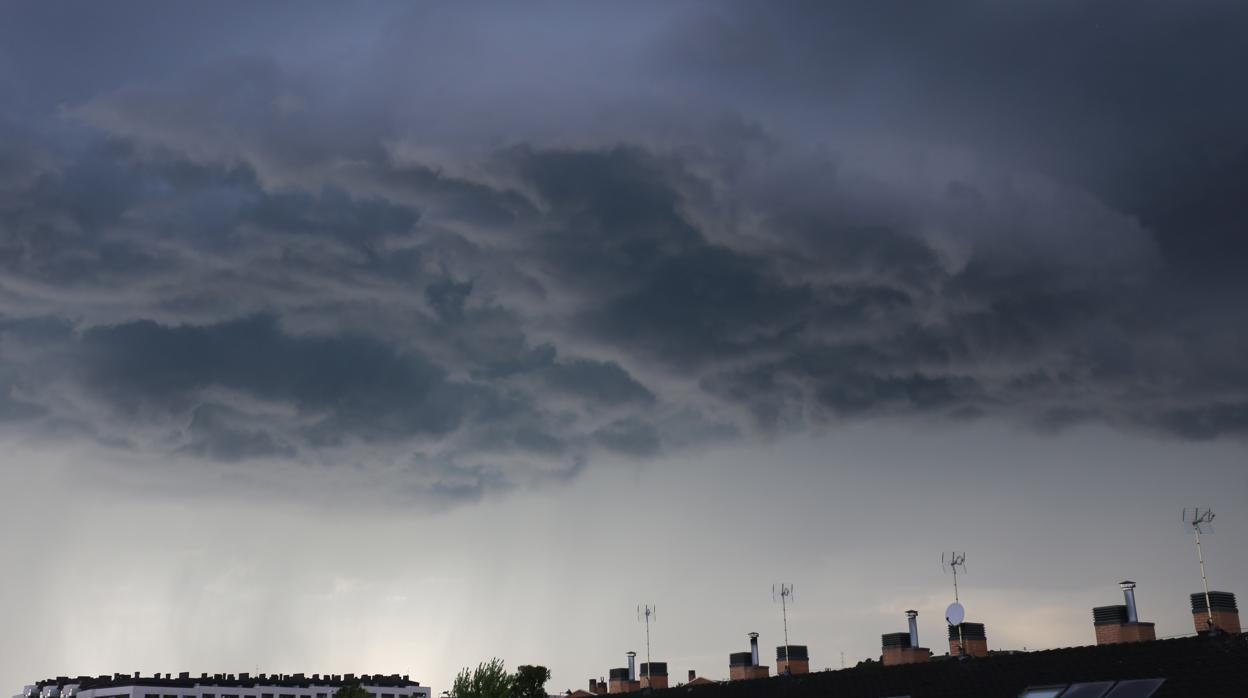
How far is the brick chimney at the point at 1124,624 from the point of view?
144 feet

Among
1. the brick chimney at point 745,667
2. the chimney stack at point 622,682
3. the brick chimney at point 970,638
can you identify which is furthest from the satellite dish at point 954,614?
→ the chimney stack at point 622,682

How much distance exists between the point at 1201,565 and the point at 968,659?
33.8ft

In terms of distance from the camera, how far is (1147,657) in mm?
40781

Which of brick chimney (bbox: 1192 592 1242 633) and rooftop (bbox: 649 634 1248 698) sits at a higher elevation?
brick chimney (bbox: 1192 592 1242 633)

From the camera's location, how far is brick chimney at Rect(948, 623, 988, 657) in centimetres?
4984

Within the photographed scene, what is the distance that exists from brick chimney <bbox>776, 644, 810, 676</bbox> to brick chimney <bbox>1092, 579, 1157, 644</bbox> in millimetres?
18548

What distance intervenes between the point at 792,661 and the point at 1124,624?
65.6 ft

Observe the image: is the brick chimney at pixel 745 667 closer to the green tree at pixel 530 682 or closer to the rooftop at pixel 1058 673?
the rooftop at pixel 1058 673

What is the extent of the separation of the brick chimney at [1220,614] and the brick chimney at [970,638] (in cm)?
1022

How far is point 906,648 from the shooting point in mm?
52438

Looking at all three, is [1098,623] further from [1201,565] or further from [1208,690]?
[1208,690]

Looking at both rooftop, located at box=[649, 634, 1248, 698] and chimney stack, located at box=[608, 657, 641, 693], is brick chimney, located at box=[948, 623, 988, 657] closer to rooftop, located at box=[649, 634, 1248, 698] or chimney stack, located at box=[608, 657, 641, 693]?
rooftop, located at box=[649, 634, 1248, 698]

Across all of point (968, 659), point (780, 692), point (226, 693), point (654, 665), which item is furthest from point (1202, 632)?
point (226, 693)

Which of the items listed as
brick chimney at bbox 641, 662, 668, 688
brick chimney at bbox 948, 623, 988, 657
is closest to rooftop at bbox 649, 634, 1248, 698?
brick chimney at bbox 948, 623, 988, 657
